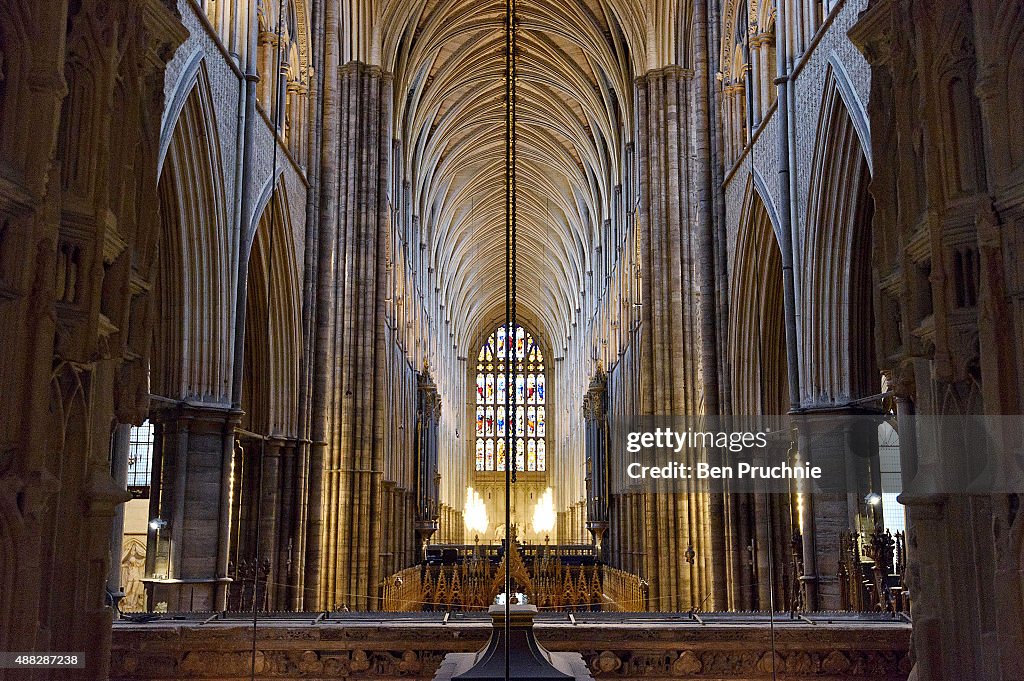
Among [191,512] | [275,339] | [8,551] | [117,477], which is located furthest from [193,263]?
[8,551]

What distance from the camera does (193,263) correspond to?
13.5 m

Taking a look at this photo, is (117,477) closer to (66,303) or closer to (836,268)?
(66,303)

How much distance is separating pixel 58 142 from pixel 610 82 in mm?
26898

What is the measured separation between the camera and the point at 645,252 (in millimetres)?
23406

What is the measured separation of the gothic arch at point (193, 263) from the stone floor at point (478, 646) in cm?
564

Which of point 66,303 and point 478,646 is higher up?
point 66,303

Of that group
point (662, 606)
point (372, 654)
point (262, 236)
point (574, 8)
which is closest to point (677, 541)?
point (662, 606)

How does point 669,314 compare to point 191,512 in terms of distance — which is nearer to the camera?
point 191,512

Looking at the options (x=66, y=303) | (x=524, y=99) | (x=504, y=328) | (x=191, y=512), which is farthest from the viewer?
(x=524, y=99)

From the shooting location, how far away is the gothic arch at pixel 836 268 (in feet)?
43.3

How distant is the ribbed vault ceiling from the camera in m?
29.8

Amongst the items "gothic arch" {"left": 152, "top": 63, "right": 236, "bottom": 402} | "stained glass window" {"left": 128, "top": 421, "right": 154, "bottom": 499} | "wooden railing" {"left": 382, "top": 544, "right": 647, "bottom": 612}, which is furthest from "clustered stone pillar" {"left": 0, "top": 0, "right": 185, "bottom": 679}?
"stained glass window" {"left": 128, "top": 421, "right": 154, "bottom": 499}

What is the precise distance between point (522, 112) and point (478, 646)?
3468 cm

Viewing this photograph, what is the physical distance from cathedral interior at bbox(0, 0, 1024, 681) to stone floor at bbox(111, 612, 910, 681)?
0.09ft
